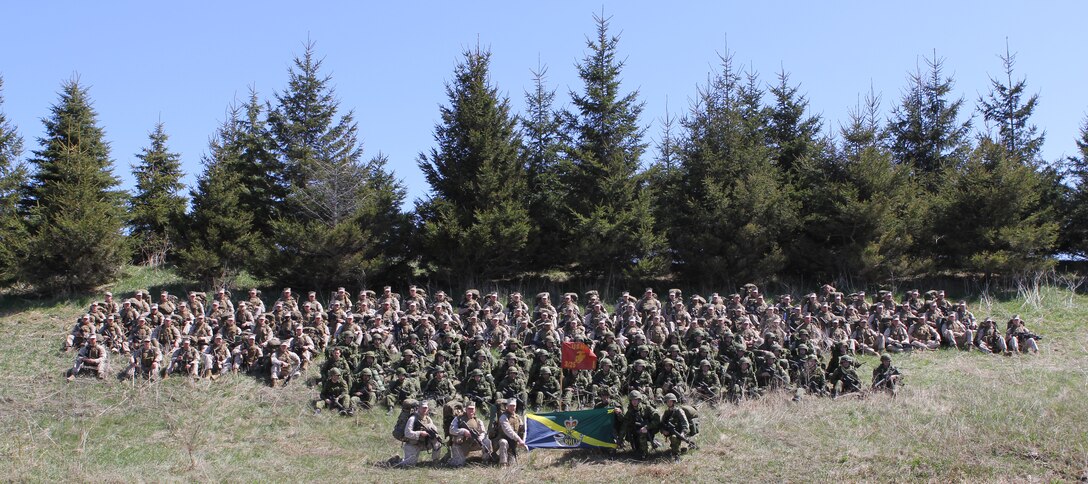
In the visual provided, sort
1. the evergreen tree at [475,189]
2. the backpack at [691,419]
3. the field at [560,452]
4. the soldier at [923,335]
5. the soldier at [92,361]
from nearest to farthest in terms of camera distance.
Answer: the field at [560,452], the backpack at [691,419], the soldier at [92,361], the soldier at [923,335], the evergreen tree at [475,189]

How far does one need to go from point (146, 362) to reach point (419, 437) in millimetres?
7567

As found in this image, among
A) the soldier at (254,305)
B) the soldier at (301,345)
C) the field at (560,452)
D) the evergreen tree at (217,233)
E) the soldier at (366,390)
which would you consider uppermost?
the evergreen tree at (217,233)

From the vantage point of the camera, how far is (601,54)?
99.8 ft

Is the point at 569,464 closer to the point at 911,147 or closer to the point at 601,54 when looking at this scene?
the point at 601,54

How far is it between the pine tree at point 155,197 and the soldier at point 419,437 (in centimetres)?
2414

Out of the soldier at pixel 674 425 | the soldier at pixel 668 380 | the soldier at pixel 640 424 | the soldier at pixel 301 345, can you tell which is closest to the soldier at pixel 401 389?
the soldier at pixel 301 345

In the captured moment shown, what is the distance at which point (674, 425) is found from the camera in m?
15.1

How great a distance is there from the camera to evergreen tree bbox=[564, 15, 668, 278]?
28219 millimetres

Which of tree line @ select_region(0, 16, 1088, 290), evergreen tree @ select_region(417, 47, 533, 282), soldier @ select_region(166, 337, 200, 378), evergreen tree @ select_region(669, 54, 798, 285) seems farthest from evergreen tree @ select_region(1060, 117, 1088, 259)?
soldier @ select_region(166, 337, 200, 378)

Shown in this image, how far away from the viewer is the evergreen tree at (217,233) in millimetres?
28547

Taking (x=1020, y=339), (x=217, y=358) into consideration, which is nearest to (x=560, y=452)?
(x=217, y=358)

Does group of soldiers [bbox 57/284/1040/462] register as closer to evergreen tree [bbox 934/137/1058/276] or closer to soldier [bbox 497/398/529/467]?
soldier [bbox 497/398/529/467]

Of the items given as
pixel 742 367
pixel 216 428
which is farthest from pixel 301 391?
pixel 742 367

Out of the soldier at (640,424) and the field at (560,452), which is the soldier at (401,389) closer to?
the field at (560,452)
